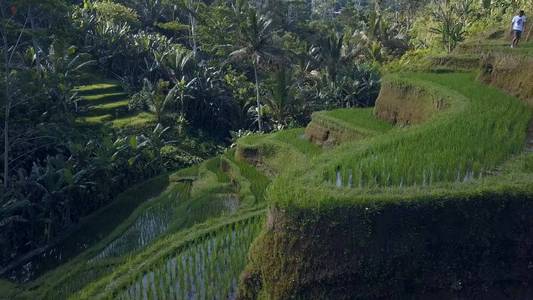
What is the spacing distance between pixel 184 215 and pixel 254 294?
15.1 ft

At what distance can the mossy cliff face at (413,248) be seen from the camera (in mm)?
5578

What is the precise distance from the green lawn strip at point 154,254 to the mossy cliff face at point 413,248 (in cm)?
292

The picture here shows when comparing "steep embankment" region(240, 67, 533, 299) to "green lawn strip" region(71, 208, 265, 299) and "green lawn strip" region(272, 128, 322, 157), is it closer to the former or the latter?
"green lawn strip" region(71, 208, 265, 299)

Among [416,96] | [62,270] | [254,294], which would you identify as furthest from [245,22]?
[254,294]

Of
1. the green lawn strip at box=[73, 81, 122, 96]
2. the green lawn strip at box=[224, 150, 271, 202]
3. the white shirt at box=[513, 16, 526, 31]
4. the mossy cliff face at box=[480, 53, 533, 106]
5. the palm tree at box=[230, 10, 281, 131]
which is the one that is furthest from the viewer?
the green lawn strip at box=[73, 81, 122, 96]

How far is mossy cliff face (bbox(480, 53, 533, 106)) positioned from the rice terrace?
4cm

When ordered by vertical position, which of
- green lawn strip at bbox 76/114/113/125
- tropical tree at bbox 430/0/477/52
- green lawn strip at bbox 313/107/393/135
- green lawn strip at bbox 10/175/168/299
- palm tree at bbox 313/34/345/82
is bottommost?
green lawn strip at bbox 10/175/168/299

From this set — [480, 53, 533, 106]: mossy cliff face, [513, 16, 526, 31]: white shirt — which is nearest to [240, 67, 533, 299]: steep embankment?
[480, 53, 533, 106]: mossy cliff face

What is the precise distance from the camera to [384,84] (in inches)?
467

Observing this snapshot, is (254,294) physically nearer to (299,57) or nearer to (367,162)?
(367,162)

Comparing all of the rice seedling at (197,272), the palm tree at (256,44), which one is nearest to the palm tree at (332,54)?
the palm tree at (256,44)

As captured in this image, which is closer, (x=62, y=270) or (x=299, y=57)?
(x=62, y=270)

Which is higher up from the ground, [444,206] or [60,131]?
[444,206]

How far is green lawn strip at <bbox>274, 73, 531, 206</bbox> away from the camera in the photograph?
6.48 metres
